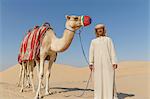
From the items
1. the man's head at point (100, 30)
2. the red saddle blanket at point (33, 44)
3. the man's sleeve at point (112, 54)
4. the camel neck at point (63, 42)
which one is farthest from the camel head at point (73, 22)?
the man's sleeve at point (112, 54)

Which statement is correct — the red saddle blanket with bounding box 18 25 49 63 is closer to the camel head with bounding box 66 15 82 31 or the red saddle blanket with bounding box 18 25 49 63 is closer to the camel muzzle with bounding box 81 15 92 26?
the camel head with bounding box 66 15 82 31

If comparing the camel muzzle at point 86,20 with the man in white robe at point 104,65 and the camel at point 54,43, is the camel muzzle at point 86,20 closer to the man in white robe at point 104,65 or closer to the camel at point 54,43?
the camel at point 54,43

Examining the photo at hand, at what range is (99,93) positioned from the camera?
801 centimetres

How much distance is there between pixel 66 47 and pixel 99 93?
1980mm

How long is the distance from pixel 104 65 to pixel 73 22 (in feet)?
5.88

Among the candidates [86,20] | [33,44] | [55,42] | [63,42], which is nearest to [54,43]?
[55,42]

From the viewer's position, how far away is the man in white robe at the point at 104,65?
7973 mm

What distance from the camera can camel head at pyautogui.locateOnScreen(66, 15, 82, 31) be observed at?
907cm

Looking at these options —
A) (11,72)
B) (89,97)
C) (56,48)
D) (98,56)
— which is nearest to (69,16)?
(56,48)

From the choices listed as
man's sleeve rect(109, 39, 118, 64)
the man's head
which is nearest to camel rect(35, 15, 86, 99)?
the man's head

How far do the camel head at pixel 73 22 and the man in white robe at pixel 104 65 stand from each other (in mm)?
1066

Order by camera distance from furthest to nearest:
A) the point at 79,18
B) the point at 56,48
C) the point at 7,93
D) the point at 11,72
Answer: the point at 11,72 → the point at 7,93 → the point at 56,48 → the point at 79,18

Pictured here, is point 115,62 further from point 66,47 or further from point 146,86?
point 146,86

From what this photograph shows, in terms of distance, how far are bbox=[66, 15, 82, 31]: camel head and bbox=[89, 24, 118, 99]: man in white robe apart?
3.50 feet
